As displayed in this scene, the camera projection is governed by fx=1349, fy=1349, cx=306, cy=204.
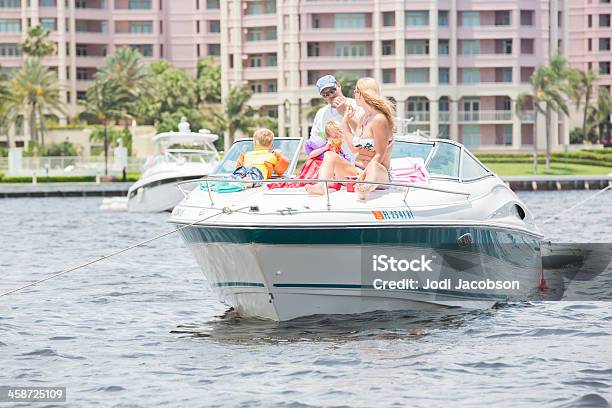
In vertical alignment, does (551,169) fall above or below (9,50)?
below

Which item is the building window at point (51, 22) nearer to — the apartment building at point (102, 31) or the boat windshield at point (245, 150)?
the apartment building at point (102, 31)

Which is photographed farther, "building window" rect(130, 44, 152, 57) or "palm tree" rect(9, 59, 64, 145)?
"building window" rect(130, 44, 152, 57)

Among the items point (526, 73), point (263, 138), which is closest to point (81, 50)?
point (526, 73)

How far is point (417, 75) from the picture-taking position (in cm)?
11538

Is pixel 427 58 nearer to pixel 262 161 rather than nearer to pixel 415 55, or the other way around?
pixel 415 55

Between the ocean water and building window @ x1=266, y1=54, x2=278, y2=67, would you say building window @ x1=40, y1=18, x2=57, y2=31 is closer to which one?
building window @ x1=266, y1=54, x2=278, y2=67

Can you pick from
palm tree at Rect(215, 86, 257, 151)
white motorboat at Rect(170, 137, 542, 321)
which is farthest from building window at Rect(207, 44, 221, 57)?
white motorboat at Rect(170, 137, 542, 321)

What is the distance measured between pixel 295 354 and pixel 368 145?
271 cm

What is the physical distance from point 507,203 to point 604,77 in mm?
127467

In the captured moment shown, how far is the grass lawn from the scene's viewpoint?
93625 millimetres

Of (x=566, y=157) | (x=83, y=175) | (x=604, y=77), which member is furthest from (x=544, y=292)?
(x=604, y=77)

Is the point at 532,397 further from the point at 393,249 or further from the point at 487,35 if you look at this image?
the point at 487,35

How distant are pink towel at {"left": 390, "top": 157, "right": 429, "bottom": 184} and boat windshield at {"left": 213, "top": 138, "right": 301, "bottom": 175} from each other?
1581 millimetres

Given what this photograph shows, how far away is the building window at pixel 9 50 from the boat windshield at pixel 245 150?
373ft
